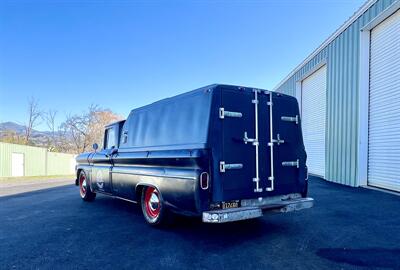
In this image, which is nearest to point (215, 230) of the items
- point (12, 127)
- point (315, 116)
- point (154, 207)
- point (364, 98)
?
point (154, 207)

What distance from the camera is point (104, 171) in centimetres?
755

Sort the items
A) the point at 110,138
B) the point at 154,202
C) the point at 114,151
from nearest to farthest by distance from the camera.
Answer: the point at 154,202 < the point at 114,151 < the point at 110,138

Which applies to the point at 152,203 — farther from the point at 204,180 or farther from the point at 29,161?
the point at 29,161

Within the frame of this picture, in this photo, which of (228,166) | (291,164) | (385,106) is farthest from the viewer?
(385,106)

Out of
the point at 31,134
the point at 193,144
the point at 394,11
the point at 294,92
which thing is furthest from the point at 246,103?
the point at 31,134

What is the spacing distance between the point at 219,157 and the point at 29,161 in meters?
26.6

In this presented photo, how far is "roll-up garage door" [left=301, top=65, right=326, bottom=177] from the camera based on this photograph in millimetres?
14805

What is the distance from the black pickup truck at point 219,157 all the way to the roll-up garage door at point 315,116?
10096 millimetres

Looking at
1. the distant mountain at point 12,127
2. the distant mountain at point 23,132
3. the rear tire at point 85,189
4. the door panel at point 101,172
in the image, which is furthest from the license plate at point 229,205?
the distant mountain at point 12,127

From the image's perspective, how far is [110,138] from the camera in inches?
311

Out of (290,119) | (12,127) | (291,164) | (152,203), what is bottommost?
(152,203)

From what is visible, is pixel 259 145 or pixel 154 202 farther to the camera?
pixel 154 202

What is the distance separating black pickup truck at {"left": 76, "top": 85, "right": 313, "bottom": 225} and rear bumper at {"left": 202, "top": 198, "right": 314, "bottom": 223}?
0.01m

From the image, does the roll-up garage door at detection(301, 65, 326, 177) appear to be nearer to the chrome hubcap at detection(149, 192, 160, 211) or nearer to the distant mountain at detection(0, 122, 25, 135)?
the chrome hubcap at detection(149, 192, 160, 211)
